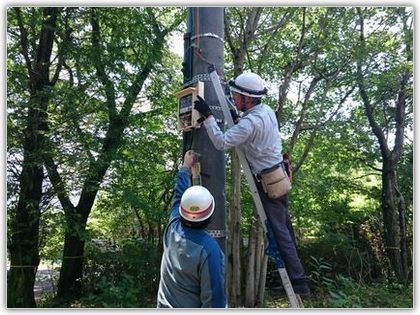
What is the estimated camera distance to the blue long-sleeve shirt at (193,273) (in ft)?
8.20

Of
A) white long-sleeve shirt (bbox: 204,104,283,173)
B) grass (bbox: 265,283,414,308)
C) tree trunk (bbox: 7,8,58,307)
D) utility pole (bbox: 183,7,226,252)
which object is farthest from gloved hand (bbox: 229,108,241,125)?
grass (bbox: 265,283,414,308)

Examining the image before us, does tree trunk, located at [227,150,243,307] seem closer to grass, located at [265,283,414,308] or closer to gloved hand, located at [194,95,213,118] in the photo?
grass, located at [265,283,414,308]

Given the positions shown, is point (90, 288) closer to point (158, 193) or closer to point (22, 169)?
point (158, 193)

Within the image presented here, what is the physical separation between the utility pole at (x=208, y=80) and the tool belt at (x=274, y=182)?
1.23 feet

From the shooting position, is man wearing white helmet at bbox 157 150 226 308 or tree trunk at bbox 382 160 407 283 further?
tree trunk at bbox 382 160 407 283

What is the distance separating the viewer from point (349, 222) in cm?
1081

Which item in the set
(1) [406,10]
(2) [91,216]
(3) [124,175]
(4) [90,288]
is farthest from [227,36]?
(4) [90,288]

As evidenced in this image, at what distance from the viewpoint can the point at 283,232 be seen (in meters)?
3.24

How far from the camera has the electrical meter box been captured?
10.2ft

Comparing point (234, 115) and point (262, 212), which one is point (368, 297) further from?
point (234, 115)

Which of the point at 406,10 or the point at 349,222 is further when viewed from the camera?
the point at 349,222

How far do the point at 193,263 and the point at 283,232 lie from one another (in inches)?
39.0
